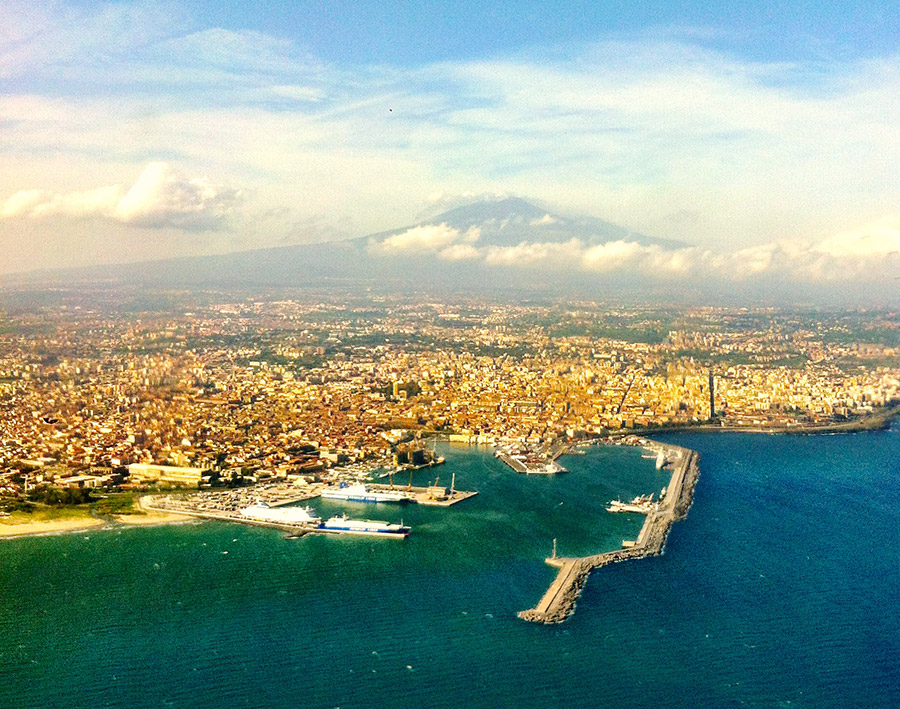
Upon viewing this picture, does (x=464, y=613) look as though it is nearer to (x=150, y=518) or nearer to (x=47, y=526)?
(x=150, y=518)

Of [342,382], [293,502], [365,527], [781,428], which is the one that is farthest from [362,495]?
[781,428]

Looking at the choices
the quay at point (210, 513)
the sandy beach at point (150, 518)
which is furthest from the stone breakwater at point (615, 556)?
the sandy beach at point (150, 518)

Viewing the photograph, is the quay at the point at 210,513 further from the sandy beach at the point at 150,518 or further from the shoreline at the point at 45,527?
the shoreline at the point at 45,527

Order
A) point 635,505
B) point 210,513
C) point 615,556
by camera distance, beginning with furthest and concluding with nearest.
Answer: point 635,505 → point 210,513 → point 615,556

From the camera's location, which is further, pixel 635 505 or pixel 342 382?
pixel 342 382

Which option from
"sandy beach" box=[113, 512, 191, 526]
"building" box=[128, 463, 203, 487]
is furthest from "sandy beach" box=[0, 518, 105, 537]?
"building" box=[128, 463, 203, 487]

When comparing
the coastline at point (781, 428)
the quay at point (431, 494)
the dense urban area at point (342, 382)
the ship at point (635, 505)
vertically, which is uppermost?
the dense urban area at point (342, 382)
